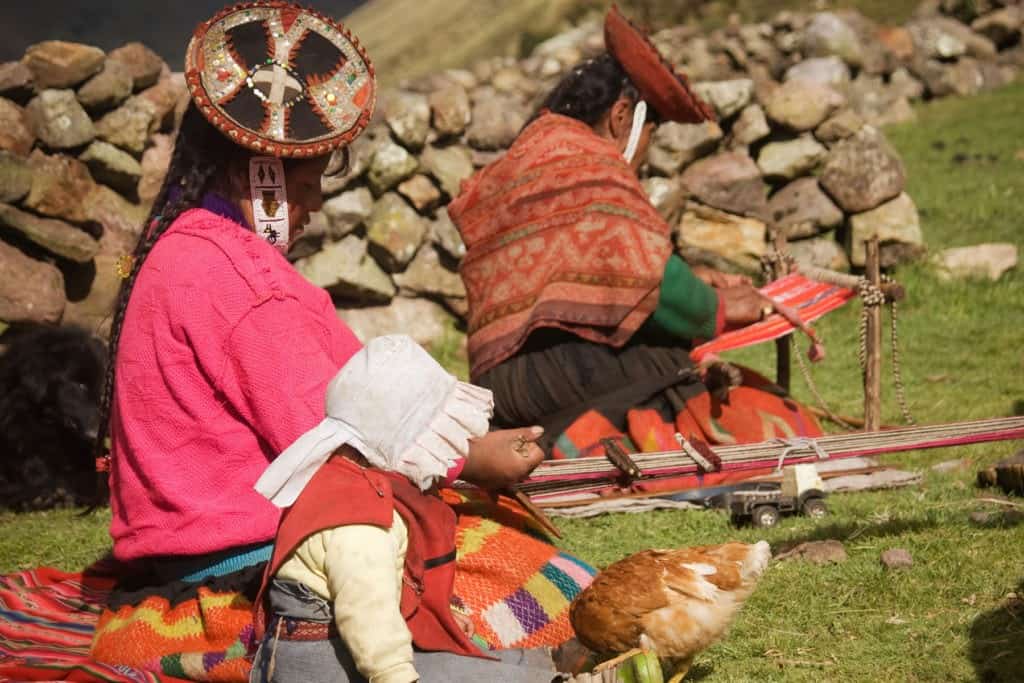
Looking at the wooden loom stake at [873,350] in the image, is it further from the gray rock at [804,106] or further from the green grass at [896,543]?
the gray rock at [804,106]

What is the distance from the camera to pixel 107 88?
22.1ft

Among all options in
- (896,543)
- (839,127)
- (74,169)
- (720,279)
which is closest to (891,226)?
(839,127)

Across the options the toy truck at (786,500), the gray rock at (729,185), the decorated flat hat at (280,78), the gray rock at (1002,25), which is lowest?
the gray rock at (1002,25)

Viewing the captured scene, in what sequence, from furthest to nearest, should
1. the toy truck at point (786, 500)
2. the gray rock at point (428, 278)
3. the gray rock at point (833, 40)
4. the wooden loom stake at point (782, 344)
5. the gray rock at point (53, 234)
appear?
the gray rock at point (833, 40) < the gray rock at point (428, 278) < the gray rock at point (53, 234) < the wooden loom stake at point (782, 344) < the toy truck at point (786, 500)

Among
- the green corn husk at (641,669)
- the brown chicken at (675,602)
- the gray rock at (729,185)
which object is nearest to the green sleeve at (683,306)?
the brown chicken at (675,602)

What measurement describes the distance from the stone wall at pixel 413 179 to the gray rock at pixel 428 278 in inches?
0.5

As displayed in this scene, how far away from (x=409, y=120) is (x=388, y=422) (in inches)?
223

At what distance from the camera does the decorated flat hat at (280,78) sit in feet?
9.74

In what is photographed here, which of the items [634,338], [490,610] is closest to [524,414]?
[634,338]

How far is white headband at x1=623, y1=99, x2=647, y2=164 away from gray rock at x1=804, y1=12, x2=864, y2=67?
24.1ft

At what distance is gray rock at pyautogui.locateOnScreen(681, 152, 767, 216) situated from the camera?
8594 mm

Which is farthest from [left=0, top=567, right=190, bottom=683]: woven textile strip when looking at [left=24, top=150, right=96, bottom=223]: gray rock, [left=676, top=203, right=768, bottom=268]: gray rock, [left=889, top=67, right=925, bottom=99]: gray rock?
[left=889, top=67, right=925, bottom=99]: gray rock

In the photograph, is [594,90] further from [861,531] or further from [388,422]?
[388,422]

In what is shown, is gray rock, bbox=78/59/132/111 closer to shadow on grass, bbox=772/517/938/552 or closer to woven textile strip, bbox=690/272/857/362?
woven textile strip, bbox=690/272/857/362
